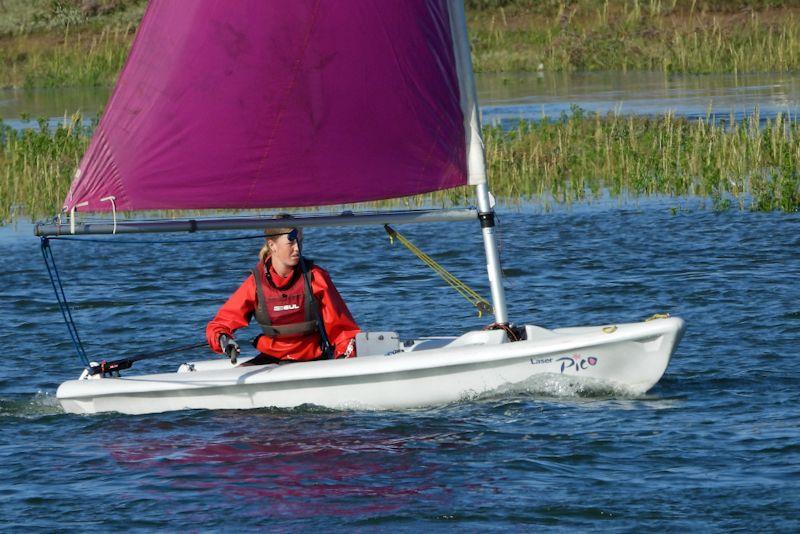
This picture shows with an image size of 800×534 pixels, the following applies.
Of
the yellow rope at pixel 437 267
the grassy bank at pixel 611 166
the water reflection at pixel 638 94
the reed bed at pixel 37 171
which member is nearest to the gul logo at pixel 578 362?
the yellow rope at pixel 437 267

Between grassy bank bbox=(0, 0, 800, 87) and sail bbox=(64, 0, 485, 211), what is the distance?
2724 cm

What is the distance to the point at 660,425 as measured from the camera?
1030 centimetres

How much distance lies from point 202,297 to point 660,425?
7.72 m

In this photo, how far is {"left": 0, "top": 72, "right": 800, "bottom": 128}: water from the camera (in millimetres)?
28938

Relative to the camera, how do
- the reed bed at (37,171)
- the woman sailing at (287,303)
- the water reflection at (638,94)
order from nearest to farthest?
1. the woman sailing at (287,303)
2. the reed bed at (37,171)
3. the water reflection at (638,94)

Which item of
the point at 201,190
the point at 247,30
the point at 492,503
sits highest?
the point at 247,30

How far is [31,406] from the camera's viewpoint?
11.9 m

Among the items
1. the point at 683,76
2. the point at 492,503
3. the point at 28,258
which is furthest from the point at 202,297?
the point at 683,76

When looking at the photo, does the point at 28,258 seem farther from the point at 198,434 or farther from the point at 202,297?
the point at 198,434

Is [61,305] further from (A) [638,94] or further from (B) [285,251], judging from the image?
(A) [638,94]

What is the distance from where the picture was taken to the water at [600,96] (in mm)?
28938

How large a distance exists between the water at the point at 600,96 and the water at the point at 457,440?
1139 centimetres

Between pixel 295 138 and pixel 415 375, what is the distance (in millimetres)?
2020

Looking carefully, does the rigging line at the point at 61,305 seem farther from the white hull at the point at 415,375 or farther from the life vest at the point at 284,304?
the life vest at the point at 284,304
